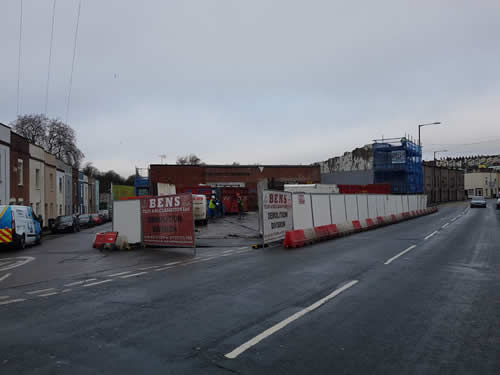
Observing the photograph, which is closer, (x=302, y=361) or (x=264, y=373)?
(x=264, y=373)

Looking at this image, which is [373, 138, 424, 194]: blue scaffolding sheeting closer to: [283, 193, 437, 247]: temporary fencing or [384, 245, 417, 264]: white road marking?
[283, 193, 437, 247]: temporary fencing

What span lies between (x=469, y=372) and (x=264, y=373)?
2.11 m

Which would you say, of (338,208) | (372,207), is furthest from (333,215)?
(372,207)

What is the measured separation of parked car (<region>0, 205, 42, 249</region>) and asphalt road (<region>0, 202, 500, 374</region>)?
290 inches

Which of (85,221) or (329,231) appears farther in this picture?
(85,221)

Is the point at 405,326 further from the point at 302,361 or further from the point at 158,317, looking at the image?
the point at 158,317

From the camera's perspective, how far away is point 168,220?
1677 cm

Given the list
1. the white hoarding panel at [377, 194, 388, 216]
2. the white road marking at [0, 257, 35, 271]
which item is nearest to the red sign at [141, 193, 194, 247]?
the white road marking at [0, 257, 35, 271]

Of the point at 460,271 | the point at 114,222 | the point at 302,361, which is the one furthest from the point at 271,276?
the point at 114,222

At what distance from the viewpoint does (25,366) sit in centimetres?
468

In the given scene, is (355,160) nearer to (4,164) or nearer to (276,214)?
(4,164)

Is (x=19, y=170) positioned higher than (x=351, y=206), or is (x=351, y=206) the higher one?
(x=19, y=170)

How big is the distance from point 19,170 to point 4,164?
3.23 m

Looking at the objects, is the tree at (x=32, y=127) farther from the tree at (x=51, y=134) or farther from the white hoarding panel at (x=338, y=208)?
the white hoarding panel at (x=338, y=208)
